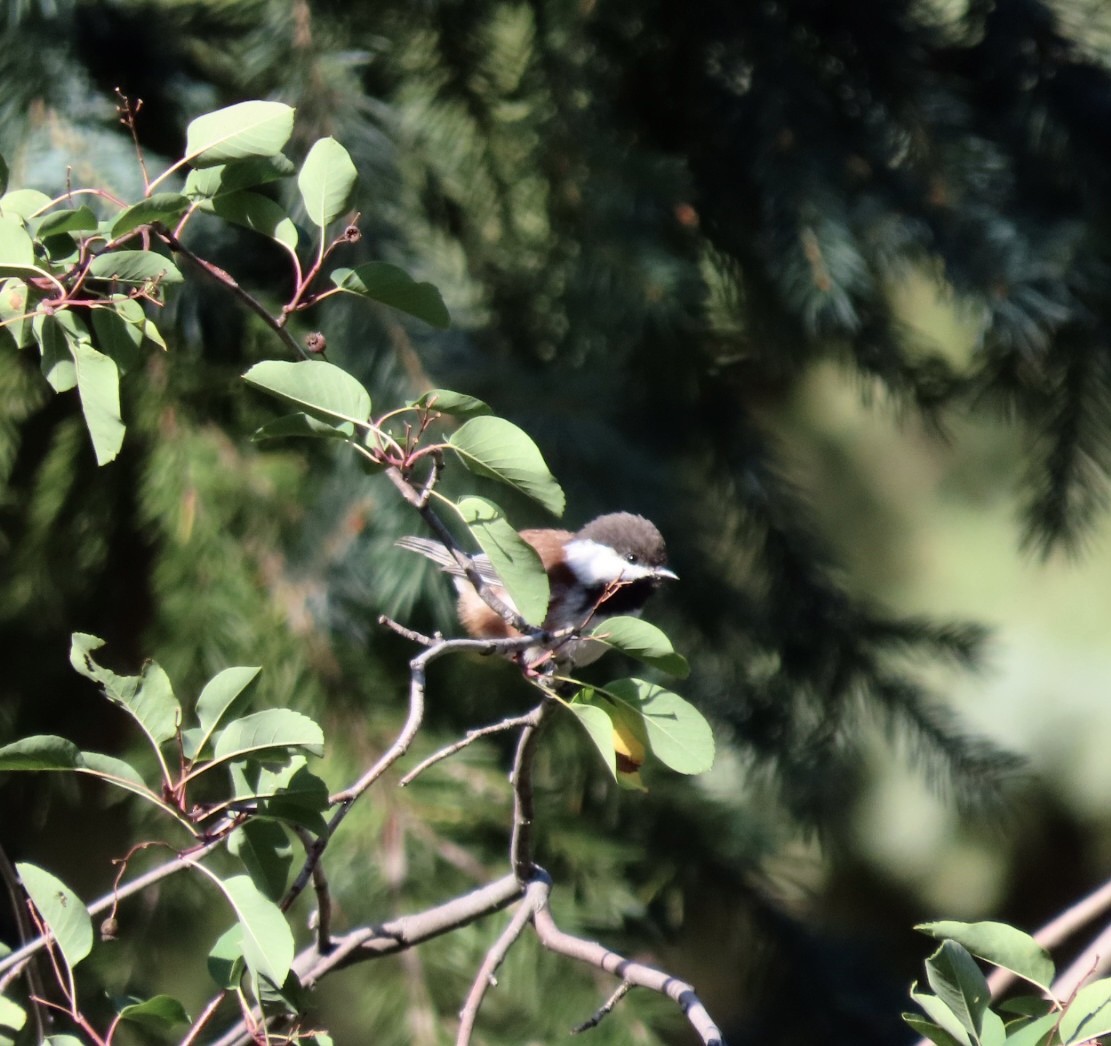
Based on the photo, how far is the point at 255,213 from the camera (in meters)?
0.93

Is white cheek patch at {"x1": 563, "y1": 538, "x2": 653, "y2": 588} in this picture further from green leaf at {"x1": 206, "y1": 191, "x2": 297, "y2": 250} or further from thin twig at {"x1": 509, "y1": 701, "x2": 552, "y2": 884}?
green leaf at {"x1": 206, "y1": 191, "x2": 297, "y2": 250}

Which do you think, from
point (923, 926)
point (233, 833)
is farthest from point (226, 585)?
point (923, 926)

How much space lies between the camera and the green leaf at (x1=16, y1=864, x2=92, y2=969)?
33.5 inches

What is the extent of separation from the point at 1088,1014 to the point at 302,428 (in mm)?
630

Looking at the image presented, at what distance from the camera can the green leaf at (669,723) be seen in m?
0.88

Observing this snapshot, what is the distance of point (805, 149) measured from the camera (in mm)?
2156

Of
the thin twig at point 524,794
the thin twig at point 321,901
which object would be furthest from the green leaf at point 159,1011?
the thin twig at point 524,794

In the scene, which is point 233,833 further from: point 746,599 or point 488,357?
point 746,599

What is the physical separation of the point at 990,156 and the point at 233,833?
176 centimetres

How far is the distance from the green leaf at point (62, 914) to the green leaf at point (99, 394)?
28 cm

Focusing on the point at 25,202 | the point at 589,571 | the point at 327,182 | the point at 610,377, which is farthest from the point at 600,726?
the point at 610,377

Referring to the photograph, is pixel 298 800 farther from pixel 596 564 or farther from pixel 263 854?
pixel 596 564

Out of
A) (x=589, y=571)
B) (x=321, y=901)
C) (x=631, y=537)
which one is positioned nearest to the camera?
(x=321, y=901)

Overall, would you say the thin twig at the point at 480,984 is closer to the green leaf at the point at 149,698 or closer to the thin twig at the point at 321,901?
the thin twig at the point at 321,901
